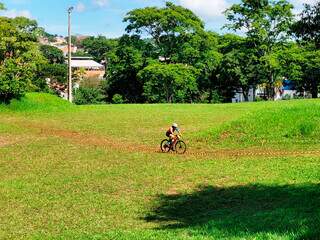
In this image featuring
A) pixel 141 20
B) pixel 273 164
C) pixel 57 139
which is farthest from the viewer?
pixel 141 20

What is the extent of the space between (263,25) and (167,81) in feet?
38.9

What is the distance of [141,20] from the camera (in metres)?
55.8

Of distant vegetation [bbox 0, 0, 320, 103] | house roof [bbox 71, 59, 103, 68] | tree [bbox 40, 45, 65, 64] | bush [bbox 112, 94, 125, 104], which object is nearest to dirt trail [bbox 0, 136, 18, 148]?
distant vegetation [bbox 0, 0, 320, 103]

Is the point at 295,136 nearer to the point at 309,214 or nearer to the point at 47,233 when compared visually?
the point at 309,214

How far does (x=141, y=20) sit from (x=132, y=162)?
39274mm

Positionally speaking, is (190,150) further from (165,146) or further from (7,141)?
(7,141)

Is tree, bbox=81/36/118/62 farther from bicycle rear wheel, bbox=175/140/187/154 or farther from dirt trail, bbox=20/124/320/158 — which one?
bicycle rear wheel, bbox=175/140/187/154

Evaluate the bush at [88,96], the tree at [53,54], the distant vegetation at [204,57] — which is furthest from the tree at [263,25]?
the tree at [53,54]

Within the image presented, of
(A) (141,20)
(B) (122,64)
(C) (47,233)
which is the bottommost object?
(C) (47,233)

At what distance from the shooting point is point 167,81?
55406mm

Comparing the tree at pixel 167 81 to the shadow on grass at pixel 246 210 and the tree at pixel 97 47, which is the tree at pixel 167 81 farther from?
the tree at pixel 97 47

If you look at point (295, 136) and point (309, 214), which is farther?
point (295, 136)

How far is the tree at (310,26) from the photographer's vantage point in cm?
943

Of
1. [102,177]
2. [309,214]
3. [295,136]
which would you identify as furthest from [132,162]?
Result: [309,214]
